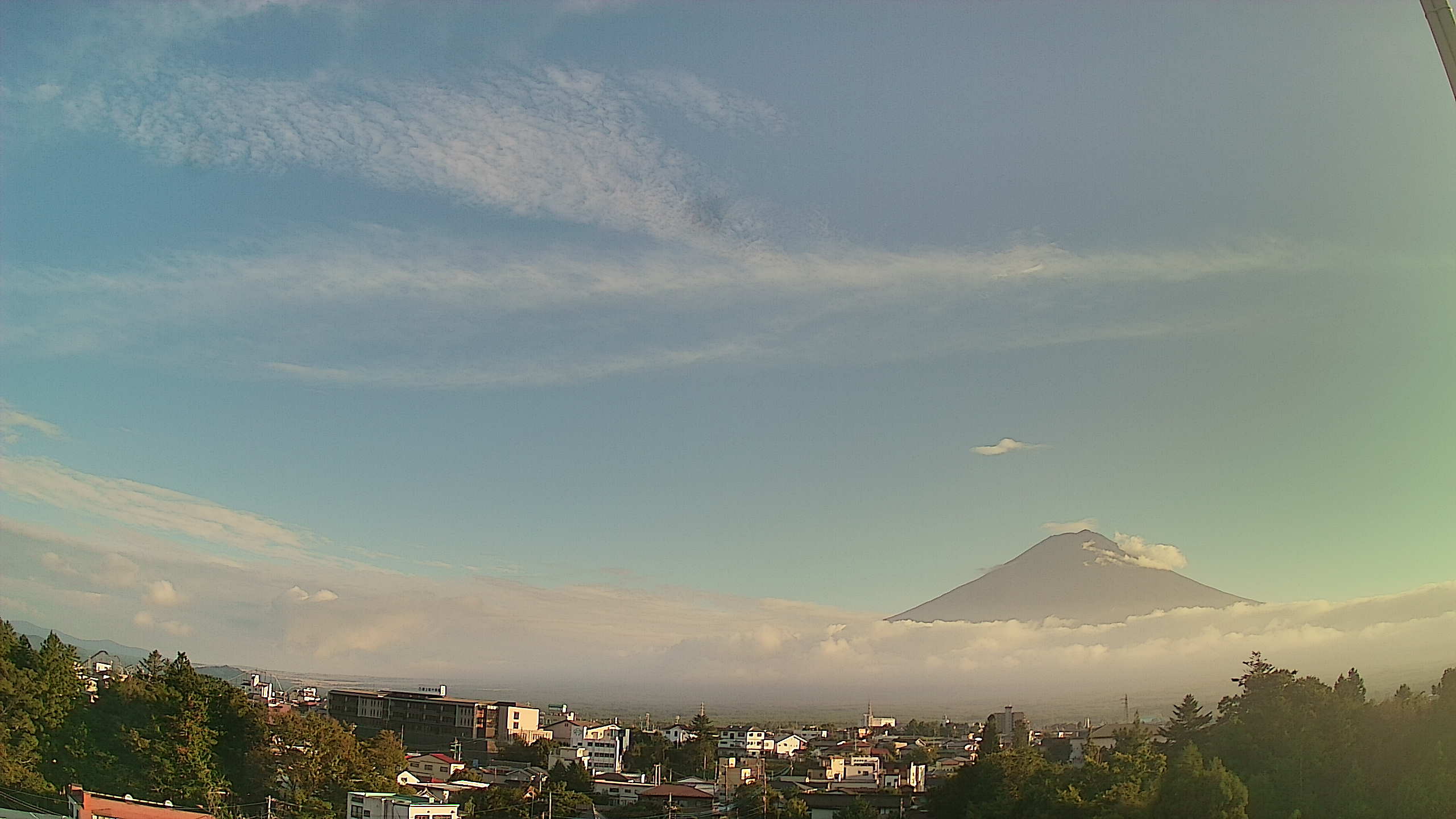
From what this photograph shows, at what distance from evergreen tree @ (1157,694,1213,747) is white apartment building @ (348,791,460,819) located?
12.6 meters

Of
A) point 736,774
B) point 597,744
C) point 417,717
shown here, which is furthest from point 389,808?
point 417,717

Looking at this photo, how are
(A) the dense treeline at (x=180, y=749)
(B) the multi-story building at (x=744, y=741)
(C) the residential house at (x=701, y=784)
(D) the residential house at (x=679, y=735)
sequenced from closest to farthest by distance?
(A) the dense treeline at (x=180, y=749) < (C) the residential house at (x=701, y=784) < (D) the residential house at (x=679, y=735) < (B) the multi-story building at (x=744, y=741)

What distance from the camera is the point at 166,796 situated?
16.3 m

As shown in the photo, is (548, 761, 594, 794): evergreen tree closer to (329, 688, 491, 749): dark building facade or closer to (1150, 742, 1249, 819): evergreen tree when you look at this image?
(329, 688, 491, 749): dark building facade

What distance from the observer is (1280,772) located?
14180 mm

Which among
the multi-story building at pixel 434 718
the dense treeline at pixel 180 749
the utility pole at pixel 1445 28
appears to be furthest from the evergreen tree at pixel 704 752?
the utility pole at pixel 1445 28

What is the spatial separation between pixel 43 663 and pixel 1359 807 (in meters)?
19.3

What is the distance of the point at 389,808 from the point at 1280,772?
11.8 metres

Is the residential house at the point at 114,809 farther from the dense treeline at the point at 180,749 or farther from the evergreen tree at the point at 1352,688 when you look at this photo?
the evergreen tree at the point at 1352,688

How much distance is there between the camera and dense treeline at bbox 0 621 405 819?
16281 mm

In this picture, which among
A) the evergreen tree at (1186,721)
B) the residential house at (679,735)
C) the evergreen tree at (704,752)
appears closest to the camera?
the evergreen tree at (1186,721)

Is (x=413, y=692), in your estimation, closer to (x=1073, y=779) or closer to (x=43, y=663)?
(x=43, y=663)

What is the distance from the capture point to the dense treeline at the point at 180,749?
16281 millimetres

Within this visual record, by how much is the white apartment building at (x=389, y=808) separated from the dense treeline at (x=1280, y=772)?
7.50 metres
